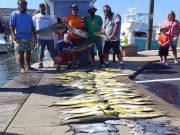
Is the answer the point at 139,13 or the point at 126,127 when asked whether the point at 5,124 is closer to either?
the point at 126,127

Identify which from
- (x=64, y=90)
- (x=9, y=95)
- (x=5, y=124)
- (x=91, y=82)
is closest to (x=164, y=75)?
(x=91, y=82)

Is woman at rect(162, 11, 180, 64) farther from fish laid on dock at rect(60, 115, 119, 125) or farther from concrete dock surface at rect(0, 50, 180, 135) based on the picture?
A: fish laid on dock at rect(60, 115, 119, 125)

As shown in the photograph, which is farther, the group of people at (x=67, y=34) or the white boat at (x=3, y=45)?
the white boat at (x=3, y=45)

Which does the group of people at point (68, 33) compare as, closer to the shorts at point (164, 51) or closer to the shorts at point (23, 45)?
the shorts at point (23, 45)

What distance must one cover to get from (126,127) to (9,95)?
3.13m

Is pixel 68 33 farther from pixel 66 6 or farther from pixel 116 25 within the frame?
pixel 66 6

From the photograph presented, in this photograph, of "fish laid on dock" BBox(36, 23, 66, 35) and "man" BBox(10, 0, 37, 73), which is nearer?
"man" BBox(10, 0, 37, 73)

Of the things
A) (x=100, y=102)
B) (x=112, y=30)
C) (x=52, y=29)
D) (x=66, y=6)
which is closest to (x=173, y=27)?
(x=112, y=30)

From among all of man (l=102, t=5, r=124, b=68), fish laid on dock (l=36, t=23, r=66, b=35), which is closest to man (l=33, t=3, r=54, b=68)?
fish laid on dock (l=36, t=23, r=66, b=35)

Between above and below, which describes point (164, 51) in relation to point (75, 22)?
below

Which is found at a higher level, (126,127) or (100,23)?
(100,23)

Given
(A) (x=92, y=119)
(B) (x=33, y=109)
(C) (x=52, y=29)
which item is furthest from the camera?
(C) (x=52, y=29)

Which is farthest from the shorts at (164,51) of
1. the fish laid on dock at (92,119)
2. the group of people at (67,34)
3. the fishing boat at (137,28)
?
the fishing boat at (137,28)

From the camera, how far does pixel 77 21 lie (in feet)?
37.8
